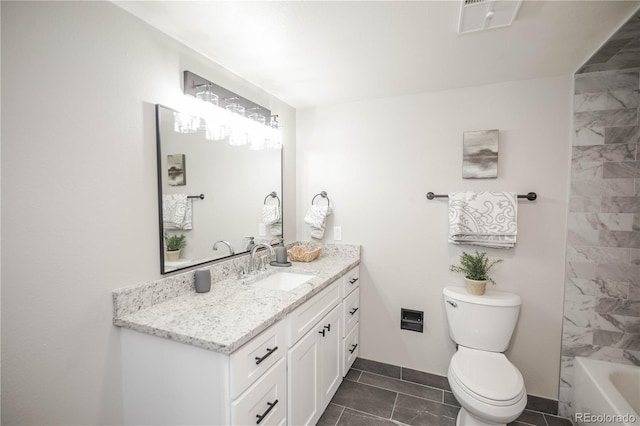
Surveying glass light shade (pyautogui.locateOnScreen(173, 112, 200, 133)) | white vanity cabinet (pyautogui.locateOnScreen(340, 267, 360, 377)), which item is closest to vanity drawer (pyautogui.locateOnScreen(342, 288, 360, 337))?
white vanity cabinet (pyautogui.locateOnScreen(340, 267, 360, 377))

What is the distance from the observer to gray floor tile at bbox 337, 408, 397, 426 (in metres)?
1.85

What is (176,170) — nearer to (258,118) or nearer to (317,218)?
(258,118)

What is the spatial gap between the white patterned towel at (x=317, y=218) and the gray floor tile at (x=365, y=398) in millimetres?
1183

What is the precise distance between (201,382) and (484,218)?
1895 mm

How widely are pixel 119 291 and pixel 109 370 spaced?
327 mm

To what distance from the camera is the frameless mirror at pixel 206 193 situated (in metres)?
1.48

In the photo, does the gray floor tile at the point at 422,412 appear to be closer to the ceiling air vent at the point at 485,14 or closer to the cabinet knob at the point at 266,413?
the cabinet knob at the point at 266,413

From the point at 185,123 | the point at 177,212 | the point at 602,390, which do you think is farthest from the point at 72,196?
the point at 602,390

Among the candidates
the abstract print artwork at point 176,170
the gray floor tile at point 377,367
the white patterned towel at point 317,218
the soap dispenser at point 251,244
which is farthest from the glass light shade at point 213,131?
the gray floor tile at point 377,367

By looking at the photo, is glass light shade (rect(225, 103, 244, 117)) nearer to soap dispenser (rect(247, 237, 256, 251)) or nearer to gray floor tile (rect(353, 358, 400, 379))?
soap dispenser (rect(247, 237, 256, 251))

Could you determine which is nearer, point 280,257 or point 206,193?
point 206,193

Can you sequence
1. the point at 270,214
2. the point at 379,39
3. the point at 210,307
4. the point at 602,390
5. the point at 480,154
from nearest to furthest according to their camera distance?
the point at 210,307 < the point at 379,39 < the point at 602,390 < the point at 480,154 < the point at 270,214

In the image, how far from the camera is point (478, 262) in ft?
6.61

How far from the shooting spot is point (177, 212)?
1.54m
